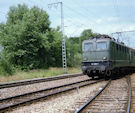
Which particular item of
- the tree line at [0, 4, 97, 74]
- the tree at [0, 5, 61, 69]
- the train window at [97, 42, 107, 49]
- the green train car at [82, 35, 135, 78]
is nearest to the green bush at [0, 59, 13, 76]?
the tree line at [0, 4, 97, 74]

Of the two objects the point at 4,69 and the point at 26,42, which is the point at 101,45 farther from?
the point at 26,42

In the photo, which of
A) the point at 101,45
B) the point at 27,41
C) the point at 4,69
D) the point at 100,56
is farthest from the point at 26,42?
the point at 100,56

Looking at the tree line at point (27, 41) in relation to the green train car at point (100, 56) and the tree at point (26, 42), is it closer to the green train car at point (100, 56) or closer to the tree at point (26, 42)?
the tree at point (26, 42)

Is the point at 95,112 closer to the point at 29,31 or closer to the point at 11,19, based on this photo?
the point at 29,31

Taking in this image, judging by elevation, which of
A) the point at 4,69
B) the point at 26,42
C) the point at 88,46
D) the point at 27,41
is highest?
the point at 27,41

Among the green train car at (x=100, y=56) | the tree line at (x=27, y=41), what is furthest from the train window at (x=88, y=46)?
the tree line at (x=27, y=41)

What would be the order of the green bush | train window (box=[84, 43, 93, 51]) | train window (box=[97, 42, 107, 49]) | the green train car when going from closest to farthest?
1. the green train car
2. train window (box=[97, 42, 107, 49])
3. train window (box=[84, 43, 93, 51])
4. the green bush

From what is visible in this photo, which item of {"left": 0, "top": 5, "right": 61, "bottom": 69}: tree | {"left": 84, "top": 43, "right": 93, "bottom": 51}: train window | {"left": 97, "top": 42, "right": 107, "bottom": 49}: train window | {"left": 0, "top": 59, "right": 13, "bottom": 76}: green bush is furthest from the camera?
{"left": 0, "top": 5, "right": 61, "bottom": 69}: tree

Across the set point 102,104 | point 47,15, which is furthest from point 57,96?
point 47,15

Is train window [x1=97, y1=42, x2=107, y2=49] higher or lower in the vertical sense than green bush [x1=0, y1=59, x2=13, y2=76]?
higher

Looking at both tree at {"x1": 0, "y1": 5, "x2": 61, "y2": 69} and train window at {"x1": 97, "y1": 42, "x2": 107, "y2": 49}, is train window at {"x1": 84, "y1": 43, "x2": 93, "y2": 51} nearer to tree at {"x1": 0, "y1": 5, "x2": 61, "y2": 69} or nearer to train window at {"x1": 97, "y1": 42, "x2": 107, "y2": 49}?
train window at {"x1": 97, "y1": 42, "x2": 107, "y2": 49}

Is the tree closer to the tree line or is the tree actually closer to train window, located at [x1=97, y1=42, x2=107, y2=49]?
the tree line

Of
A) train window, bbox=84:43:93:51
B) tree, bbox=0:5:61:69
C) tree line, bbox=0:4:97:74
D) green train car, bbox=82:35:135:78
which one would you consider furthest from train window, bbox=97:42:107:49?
tree, bbox=0:5:61:69

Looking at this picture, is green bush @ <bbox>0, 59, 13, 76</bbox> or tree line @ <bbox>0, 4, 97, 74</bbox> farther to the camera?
tree line @ <bbox>0, 4, 97, 74</bbox>
